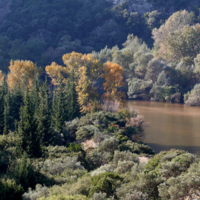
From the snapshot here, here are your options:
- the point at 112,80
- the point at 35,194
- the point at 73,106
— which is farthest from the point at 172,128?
the point at 35,194

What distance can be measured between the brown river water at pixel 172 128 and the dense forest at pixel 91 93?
1818mm

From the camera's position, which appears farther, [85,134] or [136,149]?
[85,134]

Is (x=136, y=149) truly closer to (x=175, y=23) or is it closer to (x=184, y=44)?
(x=184, y=44)

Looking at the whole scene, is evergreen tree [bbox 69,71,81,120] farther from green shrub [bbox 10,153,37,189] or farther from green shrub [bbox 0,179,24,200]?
green shrub [bbox 0,179,24,200]

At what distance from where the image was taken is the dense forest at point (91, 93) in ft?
30.0

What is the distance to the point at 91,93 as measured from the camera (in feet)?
130

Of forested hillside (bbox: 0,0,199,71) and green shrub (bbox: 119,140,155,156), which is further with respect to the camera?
forested hillside (bbox: 0,0,199,71)

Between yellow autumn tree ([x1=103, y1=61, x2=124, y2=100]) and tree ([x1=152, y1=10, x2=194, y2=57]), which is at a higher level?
tree ([x1=152, y1=10, x2=194, y2=57])

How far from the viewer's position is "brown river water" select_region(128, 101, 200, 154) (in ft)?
92.3

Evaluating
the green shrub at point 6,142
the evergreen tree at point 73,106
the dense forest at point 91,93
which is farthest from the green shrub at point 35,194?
the evergreen tree at point 73,106

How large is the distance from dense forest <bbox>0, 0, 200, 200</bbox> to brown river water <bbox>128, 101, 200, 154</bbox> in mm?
1818

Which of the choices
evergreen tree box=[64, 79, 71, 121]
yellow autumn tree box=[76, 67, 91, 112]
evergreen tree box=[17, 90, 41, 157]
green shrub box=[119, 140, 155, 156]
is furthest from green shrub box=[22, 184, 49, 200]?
yellow autumn tree box=[76, 67, 91, 112]

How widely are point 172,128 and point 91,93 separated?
1226 centimetres

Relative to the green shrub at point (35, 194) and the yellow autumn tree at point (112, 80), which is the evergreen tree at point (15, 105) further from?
the green shrub at point (35, 194)
